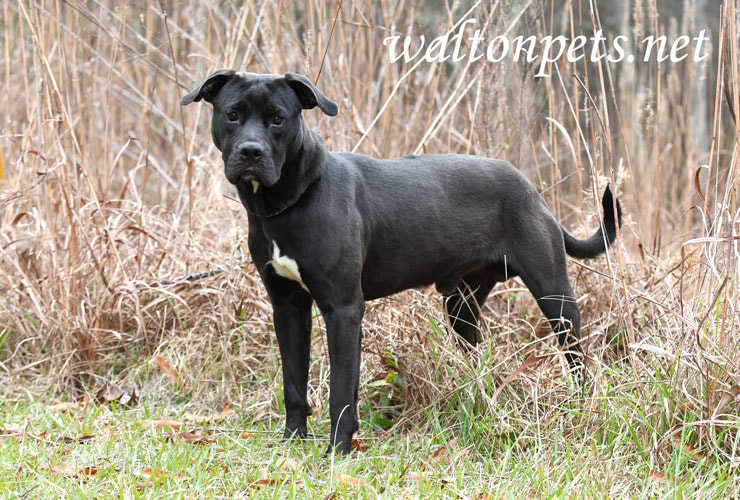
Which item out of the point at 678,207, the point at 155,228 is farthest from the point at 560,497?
the point at 678,207

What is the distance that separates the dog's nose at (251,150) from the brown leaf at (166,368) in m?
1.52

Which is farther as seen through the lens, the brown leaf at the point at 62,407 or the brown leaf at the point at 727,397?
the brown leaf at the point at 62,407

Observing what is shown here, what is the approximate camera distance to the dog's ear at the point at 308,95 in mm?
2830

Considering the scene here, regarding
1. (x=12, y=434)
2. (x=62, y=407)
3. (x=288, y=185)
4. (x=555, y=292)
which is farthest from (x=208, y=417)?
(x=555, y=292)

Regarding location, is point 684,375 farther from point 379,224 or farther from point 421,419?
point 379,224

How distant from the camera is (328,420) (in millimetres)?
3420

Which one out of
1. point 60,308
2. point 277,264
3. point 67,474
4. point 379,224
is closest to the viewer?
point 67,474

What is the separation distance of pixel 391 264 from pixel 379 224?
18 centimetres

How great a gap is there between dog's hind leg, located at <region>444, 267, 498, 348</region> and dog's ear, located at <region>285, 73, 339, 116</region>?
1155 millimetres

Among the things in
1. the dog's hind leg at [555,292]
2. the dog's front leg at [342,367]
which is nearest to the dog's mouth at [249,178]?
the dog's front leg at [342,367]

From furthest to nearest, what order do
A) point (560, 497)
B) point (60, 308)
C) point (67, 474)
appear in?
point (60, 308) < point (67, 474) < point (560, 497)

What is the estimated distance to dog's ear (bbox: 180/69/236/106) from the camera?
9.41ft

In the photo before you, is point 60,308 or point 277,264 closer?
point 277,264

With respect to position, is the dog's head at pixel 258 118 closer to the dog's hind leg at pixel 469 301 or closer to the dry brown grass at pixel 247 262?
the dry brown grass at pixel 247 262
